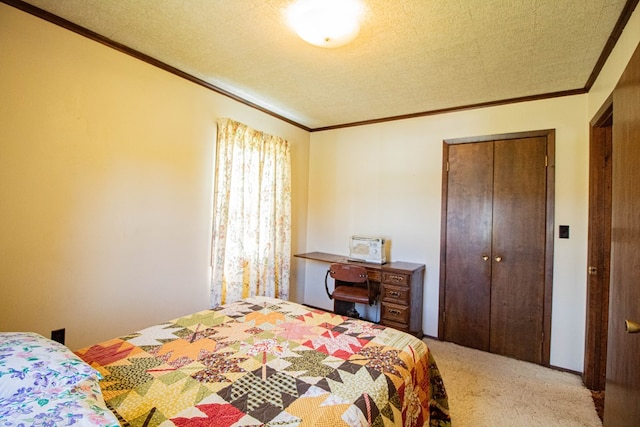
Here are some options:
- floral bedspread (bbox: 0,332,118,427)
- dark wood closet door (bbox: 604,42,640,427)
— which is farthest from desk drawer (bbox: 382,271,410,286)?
floral bedspread (bbox: 0,332,118,427)

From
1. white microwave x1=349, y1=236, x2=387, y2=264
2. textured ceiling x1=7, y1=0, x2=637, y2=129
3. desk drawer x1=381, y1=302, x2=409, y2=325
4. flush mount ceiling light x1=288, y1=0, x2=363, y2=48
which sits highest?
textured ceiling x1=7, y1=0, x2=637, y2=129

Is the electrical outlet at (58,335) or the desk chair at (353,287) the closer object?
the electrical outlet at (58,335)

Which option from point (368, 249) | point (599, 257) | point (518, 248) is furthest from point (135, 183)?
point (599, 257)

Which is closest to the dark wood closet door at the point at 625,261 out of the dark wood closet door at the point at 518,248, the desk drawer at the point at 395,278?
the dark wood closet door at the point at 518,248

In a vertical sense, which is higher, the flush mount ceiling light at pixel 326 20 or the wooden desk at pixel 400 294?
the flush mount ceiling light at pixel 326 20

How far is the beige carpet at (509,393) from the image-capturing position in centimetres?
198

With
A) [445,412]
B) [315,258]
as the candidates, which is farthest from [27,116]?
[445,412]

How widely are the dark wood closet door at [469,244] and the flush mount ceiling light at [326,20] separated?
6.18 feet

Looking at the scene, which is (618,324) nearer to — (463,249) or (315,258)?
(463,249)

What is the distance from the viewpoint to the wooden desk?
2947 millimetres

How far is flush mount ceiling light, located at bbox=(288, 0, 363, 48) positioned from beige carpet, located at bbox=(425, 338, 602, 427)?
2.46m

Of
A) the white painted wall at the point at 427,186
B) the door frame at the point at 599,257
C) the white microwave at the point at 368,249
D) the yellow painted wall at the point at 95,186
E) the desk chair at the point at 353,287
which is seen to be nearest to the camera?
the yellow painted wall at the point at 95,186

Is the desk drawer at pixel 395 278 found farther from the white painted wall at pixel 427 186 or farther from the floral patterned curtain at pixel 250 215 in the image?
the floral patterned curtain at pixel 250 215

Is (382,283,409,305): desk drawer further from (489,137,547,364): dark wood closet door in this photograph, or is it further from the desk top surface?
(489,137,547,364): dark wood closet door
